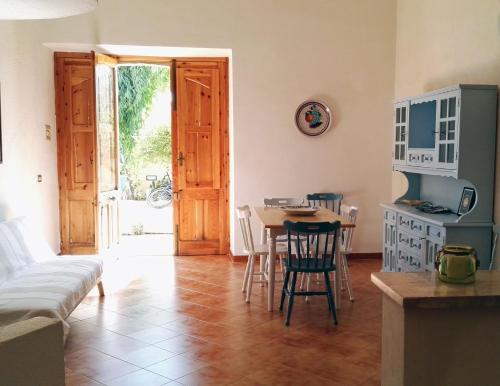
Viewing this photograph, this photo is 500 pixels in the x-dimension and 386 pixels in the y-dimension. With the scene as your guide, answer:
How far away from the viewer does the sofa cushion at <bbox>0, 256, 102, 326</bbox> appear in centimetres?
339

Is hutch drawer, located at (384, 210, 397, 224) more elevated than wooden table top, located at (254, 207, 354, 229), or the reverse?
wooden table top, located at (254, 207, 354, 229)

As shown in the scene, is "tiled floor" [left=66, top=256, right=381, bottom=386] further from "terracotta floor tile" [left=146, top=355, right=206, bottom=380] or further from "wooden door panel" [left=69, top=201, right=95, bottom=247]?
"wooden door panel" [left=69, top=201, right=95, bottom=247]

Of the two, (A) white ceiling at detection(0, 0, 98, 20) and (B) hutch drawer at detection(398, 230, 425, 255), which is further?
(B) hutch drawer at detection(398, 230, 425, 255)

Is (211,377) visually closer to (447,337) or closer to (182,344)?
(182,344)

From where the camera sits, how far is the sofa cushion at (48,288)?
3.39 metres

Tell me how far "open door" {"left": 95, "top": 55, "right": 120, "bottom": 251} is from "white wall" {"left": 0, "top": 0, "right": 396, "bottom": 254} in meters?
0.57

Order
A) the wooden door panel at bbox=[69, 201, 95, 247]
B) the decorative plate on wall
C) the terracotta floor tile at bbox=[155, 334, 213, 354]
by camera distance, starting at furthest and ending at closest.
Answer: the wooden door panel at bbox=[69, 201, 95, 247], the decorative plate on wall, the terracotta floor tile at bbox=[155, 334, 213, 354]

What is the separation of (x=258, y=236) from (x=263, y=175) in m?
0.77

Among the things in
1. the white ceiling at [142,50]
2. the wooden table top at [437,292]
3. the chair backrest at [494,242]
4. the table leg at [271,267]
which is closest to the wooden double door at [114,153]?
the white ceiling at [142,50]

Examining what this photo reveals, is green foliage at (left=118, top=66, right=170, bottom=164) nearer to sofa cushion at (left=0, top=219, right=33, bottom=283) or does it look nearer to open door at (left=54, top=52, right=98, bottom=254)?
open door at (left=54, top=52, right=98, bottom=254)

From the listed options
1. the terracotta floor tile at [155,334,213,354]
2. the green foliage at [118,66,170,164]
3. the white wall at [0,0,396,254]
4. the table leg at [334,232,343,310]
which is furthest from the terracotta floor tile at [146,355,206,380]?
the green foliage at [118,66,170,164]

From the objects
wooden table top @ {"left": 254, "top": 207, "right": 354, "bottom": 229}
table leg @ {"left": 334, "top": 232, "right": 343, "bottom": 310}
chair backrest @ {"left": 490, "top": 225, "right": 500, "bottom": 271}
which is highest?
wooden table top @ {"left": 254, "top": 207, "right": 354, "bottom": 229}

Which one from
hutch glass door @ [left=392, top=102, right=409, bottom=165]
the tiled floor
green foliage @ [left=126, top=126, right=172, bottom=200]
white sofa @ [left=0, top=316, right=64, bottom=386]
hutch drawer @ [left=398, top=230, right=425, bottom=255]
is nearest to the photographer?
white sofa @ [left=0, top=316, right=64, bottom=386]

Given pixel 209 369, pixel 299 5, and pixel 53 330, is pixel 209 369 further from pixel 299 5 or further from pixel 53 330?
pixel 299 5
